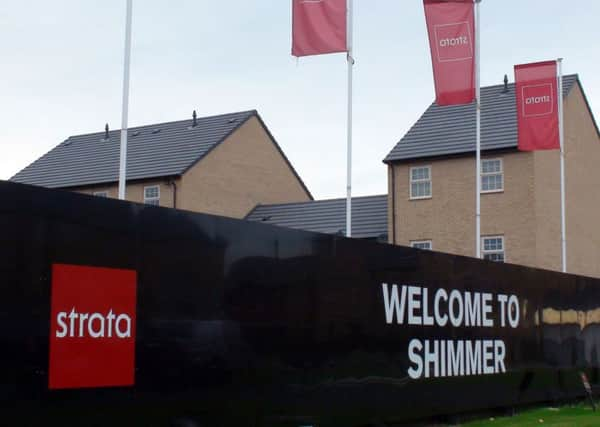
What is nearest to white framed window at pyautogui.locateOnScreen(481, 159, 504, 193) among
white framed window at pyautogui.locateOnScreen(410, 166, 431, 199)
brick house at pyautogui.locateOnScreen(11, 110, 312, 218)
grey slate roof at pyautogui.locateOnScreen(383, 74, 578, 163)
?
grey slate roof at pyautogui.locateOnScreen(383, 74, 578, 163)

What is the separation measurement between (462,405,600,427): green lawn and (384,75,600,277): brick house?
19.2 metres

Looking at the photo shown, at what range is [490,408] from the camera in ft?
49.6

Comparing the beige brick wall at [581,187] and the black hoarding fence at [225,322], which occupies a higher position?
the beige brick wall at [581,187]

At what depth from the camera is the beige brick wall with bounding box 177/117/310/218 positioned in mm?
41438

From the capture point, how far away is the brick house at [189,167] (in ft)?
136

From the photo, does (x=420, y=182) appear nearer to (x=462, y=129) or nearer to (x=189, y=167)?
(x=462, y=129)

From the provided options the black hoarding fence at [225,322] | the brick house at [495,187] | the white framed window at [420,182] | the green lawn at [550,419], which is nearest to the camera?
Result: the black hoarding fence at [225,322]

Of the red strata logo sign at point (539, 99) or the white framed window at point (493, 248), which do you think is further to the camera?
the white framed window at point (493, 248)

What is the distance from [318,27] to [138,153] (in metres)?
27.8

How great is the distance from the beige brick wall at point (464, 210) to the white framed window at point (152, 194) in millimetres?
10026

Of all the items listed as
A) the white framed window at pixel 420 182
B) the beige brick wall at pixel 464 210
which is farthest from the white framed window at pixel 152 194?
the white framed window at pixel 420 182

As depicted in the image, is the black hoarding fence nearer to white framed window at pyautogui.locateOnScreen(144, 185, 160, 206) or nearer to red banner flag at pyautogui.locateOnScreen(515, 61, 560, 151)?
red banner flag at pyautogui.locateOnScreen(515, 61, 560, 151)

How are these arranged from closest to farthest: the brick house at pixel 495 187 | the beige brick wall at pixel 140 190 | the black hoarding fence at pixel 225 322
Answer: the black hoarding fence at pixel 225 322 → the brick house at pixel 495 187 → the beige brick wall at pixel 140 190

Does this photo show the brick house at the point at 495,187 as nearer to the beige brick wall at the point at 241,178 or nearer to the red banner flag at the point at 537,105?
the beige brick wall at the point at 241,178
